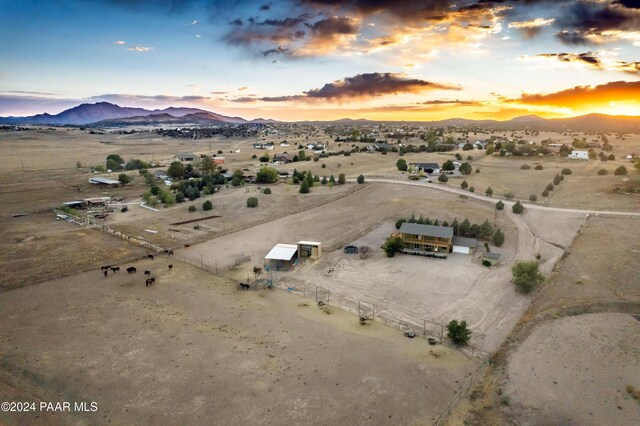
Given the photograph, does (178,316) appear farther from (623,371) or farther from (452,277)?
(623,371)

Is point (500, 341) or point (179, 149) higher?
point (179, 149)

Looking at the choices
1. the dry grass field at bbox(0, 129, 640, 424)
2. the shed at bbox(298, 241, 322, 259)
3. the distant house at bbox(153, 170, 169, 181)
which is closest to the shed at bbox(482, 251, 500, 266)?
the dry grass field at bbox(0, 129, 640, 424)

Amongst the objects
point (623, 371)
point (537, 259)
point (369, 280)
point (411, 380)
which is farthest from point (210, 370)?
point (537, 259)

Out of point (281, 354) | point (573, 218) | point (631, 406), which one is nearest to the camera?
point (631, 406)

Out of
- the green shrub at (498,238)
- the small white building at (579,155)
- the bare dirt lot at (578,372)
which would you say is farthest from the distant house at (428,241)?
the small white building at (579,155)

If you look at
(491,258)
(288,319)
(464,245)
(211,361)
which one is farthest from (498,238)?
(211,361)

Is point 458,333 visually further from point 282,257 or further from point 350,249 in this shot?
point 282,257

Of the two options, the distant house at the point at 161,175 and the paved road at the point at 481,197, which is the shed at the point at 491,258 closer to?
the paved road at the point at 481,197
